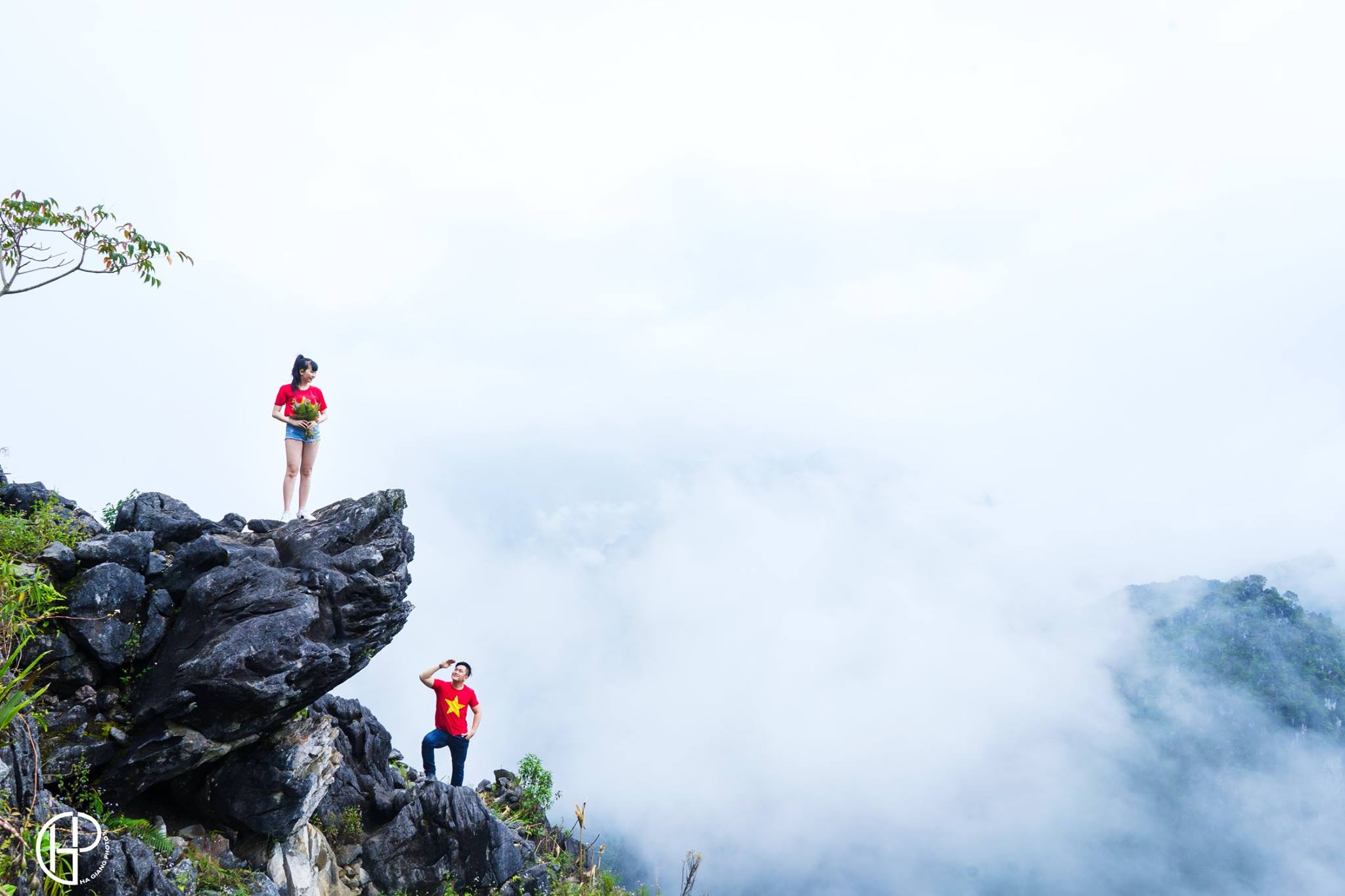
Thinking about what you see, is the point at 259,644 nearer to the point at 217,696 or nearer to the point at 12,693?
the point at 217,696

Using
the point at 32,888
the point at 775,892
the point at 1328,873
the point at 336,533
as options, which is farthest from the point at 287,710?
the point at 1328,873

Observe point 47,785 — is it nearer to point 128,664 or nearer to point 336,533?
point 128,664

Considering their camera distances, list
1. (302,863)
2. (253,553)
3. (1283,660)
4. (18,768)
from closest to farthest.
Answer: (18,768)
(253,553)
(302,863)
(1283,660)

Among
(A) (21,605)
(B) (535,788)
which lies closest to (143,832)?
(A) (21,605)

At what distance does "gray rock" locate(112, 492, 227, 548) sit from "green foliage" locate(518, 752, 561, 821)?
1100 centimetres

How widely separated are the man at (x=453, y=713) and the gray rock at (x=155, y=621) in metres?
5.04

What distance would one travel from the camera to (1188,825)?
588 ft

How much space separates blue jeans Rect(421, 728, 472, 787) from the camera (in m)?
17.7

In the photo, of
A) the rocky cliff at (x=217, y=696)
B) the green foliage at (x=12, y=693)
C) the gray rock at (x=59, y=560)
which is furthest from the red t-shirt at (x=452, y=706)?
the green foliage at (x=12, y=693)

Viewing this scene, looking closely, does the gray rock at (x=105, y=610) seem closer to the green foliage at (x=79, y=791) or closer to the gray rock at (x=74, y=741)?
the gray rock at (x=74, y=741)

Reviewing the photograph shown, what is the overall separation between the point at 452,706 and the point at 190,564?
605cm

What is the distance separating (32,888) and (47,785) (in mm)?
3615

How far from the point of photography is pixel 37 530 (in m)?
12.7

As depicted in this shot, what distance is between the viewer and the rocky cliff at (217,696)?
38.8 feet
